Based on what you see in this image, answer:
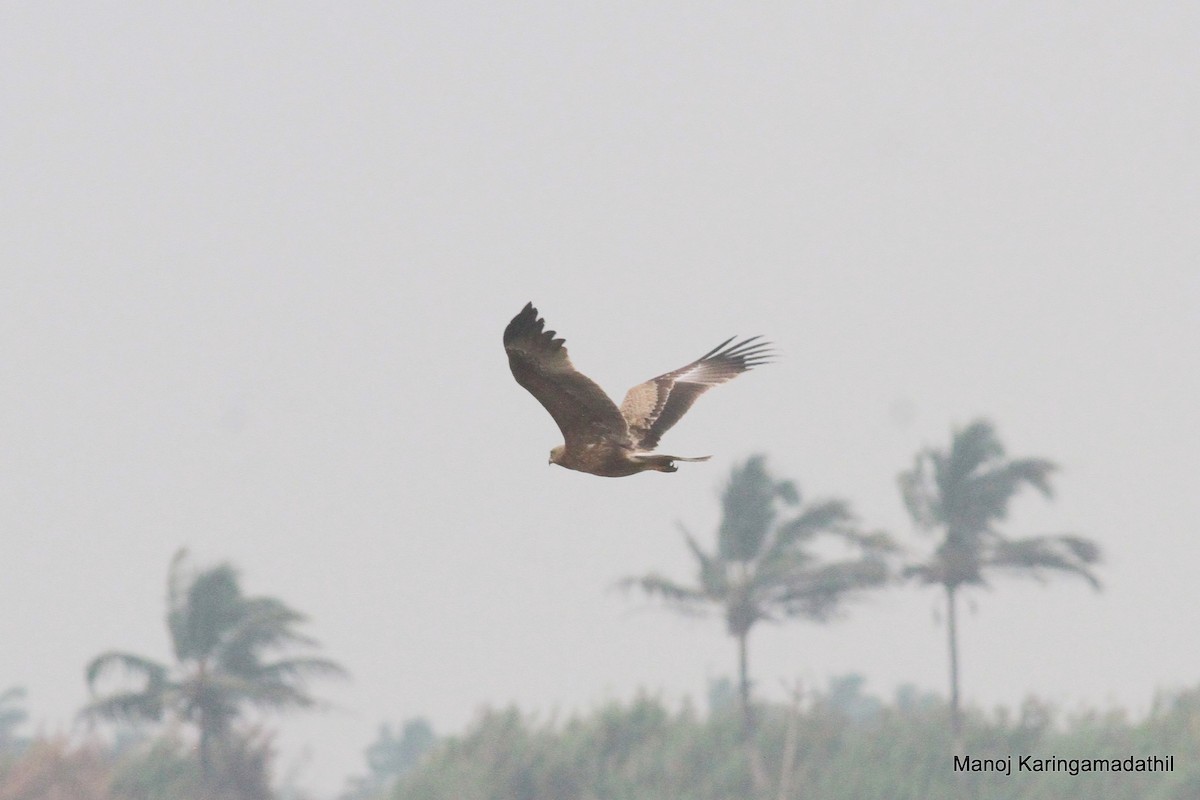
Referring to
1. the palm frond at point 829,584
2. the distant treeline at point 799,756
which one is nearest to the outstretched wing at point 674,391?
the distant treeline at point 799,756

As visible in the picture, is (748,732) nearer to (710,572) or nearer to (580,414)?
(710,572)

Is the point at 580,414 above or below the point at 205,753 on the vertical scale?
above

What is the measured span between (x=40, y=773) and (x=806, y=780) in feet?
50.7

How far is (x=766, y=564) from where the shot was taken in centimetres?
3775

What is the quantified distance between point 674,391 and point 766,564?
88.8 feet

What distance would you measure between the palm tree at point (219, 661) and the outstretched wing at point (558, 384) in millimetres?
27222

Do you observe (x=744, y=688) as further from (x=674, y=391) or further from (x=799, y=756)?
(x=674, y=391)

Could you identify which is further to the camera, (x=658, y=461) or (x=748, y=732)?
(x=748, y=732)

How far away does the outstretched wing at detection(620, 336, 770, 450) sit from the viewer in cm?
1041

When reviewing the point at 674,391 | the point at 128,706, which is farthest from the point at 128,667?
the point at 674,391

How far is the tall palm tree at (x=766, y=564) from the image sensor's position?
122 ft

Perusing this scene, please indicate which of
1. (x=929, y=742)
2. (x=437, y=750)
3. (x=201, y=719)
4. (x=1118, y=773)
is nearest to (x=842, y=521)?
(x=929, y=742)

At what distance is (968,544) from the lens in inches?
1495

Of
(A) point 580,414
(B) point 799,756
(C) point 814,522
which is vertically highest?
(C) point 814,522
